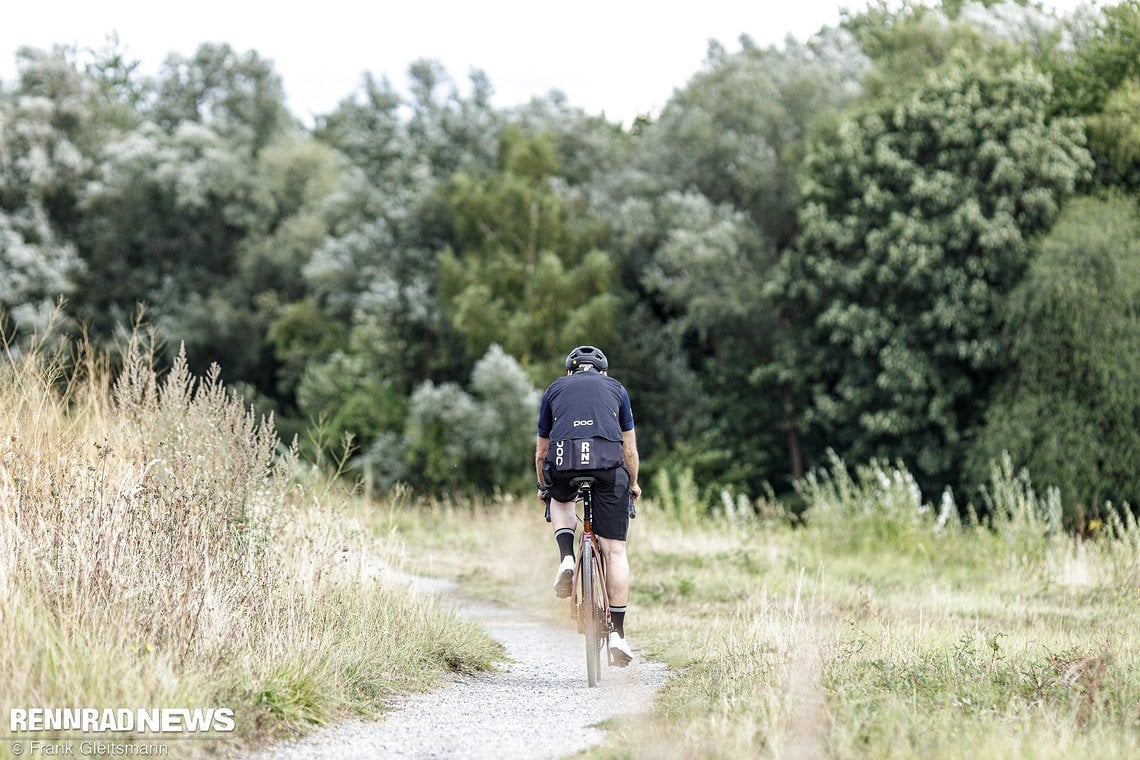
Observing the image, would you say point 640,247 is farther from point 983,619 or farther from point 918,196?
point 983,619

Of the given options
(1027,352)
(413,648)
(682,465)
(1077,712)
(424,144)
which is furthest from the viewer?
(424,144)

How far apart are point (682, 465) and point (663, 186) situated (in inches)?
325

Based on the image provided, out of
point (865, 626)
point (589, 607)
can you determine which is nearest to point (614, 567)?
point (589, 607)

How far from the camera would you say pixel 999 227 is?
84.1 feet

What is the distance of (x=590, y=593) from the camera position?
6969 millimetres

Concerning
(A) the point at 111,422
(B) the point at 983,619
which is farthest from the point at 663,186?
(A) the point at 111,422

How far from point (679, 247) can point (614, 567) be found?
2415 centimetres

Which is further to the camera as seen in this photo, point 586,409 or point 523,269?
point 523,269

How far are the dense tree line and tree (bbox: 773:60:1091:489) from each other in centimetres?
8

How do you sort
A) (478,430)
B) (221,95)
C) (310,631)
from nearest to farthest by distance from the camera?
(310,631) → (478,430) → (221,95)

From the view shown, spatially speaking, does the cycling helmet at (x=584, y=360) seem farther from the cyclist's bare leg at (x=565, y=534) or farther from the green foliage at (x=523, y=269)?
the green foliage at (x=523, y=269)

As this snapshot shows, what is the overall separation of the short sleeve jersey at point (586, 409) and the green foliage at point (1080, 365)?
60.2 feet

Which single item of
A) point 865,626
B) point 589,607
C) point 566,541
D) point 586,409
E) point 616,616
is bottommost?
point 865,626

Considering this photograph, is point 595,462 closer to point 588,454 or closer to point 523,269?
point 588,454
